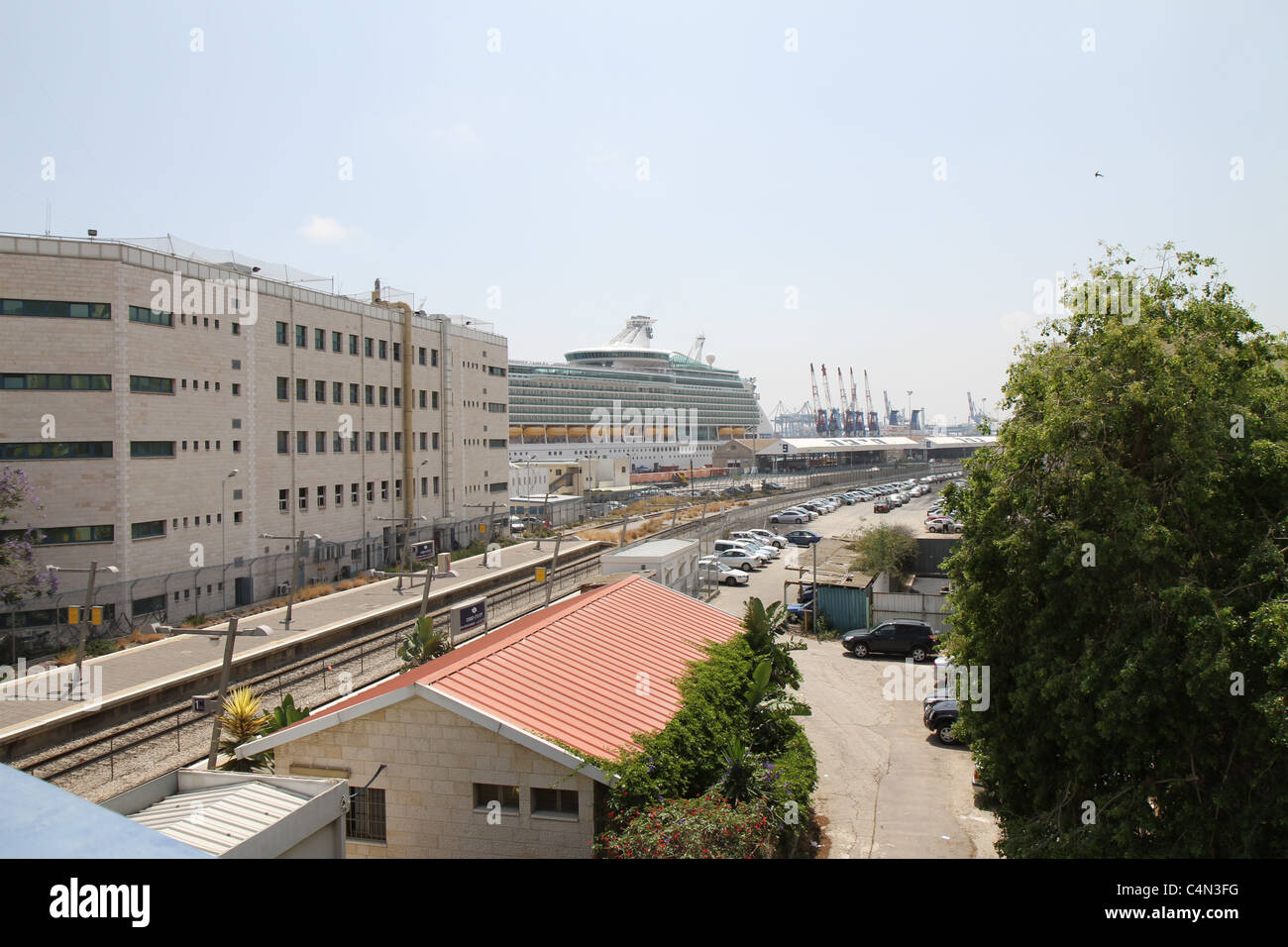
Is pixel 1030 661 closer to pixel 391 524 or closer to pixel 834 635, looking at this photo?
pixel 834 635

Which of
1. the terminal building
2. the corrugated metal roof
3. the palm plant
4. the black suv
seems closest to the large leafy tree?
the corrugated metal roof

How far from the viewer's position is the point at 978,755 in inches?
386

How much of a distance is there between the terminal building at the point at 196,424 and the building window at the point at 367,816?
17557 millimetres

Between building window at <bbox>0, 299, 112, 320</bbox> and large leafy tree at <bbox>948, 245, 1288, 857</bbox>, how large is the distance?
2425 centimetres

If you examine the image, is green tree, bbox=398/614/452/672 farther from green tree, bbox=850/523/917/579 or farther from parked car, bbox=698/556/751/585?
green tree, bbox=850/523/917/579

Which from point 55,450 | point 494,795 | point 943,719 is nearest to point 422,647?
point 494,795

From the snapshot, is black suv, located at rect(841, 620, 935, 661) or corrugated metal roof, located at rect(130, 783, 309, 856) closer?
corrugated metal roof, located at rect(130, 783, 309, 856)

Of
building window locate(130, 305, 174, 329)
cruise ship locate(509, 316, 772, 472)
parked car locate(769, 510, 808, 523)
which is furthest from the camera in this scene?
cruise ship locate(509, 316, 772, 472)

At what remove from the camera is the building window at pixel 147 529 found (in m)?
24.2

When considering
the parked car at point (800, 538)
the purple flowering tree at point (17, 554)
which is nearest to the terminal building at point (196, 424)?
the purple flowering tree at point (17, 554)

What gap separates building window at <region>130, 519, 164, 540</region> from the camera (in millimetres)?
24219
